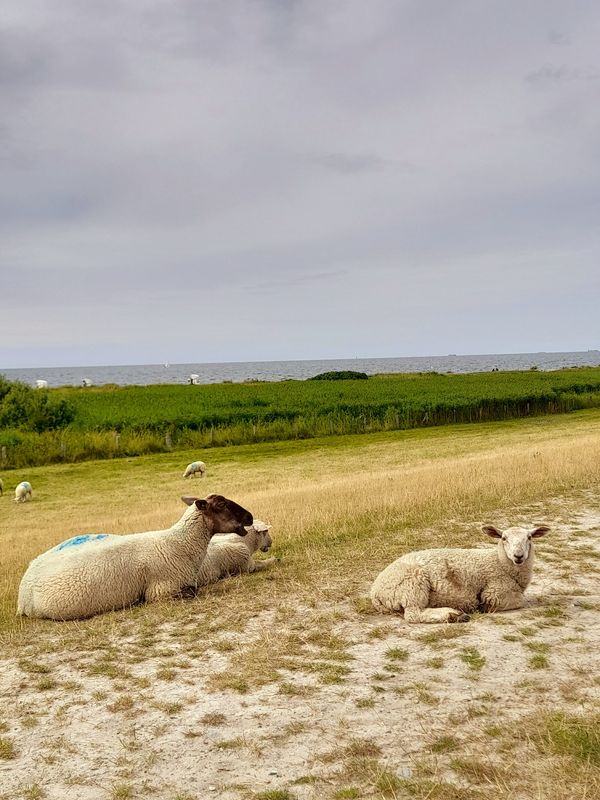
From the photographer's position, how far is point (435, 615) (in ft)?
27.3

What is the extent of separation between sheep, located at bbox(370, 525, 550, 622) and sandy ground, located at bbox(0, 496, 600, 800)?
28 centimetres

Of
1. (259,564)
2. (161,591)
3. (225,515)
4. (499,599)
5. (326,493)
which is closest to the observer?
(499,599)

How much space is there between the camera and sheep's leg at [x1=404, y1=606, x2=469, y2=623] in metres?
8.28

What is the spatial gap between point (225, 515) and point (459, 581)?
3586mm

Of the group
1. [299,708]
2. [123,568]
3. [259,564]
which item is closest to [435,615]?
[299,708]

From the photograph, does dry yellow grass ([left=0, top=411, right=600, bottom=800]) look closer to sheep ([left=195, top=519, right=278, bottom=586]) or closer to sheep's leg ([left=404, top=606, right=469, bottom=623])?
sheep's leg ([left=404, top=606, right=469, bottom=623])

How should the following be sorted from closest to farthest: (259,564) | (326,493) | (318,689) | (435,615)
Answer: (318,689) → (435,615) → (259,564) → (326,493)

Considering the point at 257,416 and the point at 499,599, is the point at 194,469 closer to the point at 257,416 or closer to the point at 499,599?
the point at 257,416

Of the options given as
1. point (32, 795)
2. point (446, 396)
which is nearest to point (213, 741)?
point (32, 795)

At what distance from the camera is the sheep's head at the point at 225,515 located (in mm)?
10734

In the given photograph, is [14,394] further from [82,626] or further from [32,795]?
[32,795]

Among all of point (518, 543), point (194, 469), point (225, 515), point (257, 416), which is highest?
point (257, 416)

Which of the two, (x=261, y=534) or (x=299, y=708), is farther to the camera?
(x=261, y=534)

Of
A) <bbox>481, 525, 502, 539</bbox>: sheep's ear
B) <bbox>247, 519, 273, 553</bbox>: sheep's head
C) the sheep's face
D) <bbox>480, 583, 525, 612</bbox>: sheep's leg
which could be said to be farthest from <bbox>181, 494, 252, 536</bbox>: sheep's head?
the sheep's face
